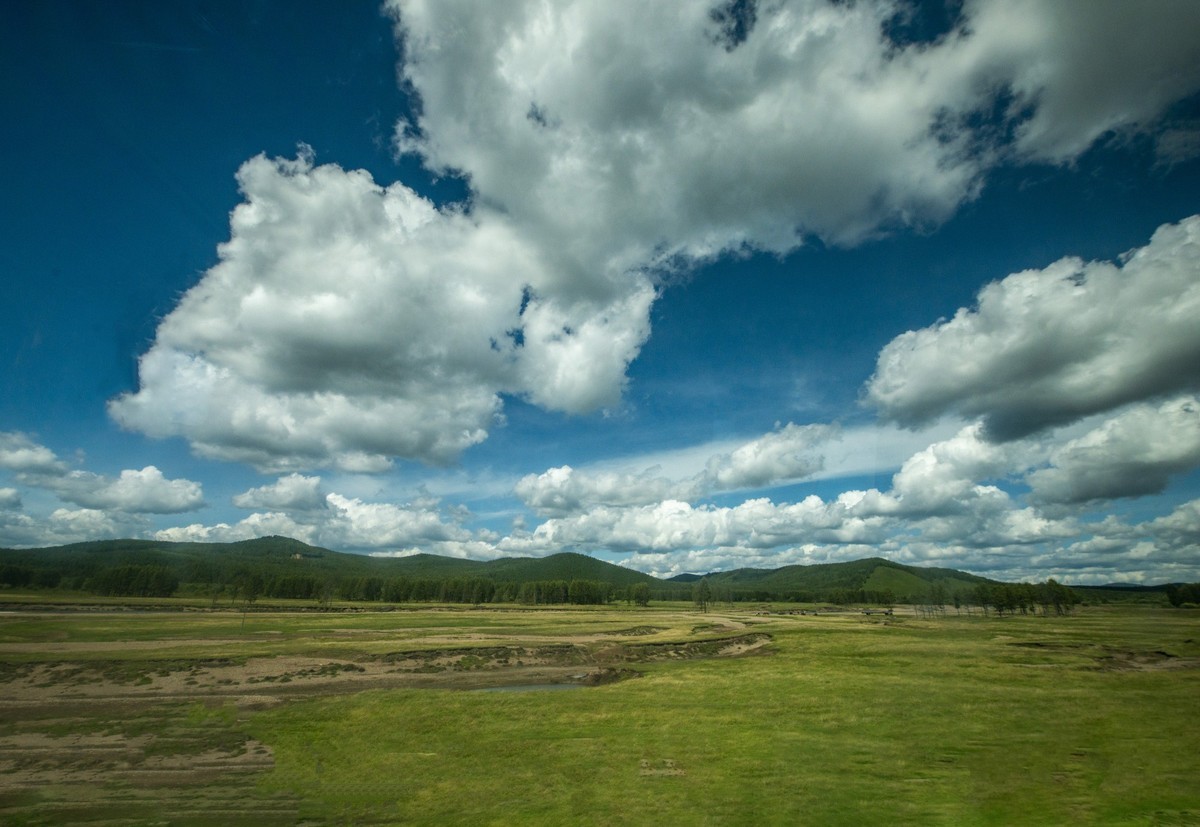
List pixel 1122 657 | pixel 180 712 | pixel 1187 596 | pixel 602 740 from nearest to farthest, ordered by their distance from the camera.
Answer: pixel 602 740
pixel 180 712
pixel 1122 657
pixel 1187 596

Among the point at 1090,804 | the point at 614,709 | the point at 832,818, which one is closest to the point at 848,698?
the point at 614,709

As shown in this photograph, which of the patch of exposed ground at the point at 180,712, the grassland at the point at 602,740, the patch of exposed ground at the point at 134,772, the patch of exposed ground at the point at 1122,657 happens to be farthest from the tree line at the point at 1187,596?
the patch of exposed ground at the point at 134,772

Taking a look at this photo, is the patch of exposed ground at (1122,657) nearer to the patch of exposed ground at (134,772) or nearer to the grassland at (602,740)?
the grassland at (602,740)

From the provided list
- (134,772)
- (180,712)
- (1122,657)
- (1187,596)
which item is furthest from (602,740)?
(1187,596)

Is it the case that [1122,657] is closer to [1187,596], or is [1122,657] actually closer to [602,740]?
[602,740]

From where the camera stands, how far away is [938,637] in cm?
8194

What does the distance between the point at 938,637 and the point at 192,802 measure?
90.9 m

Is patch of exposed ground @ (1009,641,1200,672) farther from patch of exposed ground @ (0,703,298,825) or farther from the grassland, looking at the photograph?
patch of exposed ground @ (0,703,298,825)

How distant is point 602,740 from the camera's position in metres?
26.3

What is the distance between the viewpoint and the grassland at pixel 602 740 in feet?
60.5

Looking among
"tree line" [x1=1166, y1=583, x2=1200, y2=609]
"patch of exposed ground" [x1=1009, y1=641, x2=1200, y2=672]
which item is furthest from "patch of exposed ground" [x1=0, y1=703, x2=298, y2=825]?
"tree line" [x1=1166, y1=583, x2=1200, y2=609]

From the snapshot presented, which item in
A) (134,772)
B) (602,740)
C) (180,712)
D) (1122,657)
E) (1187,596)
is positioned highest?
(1187,596)

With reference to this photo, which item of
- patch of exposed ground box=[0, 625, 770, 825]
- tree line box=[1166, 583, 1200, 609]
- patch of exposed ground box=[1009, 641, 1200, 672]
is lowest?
patch of exposed ground box=[0, 625, 770, 825]

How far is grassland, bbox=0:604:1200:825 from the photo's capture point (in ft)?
60.5
